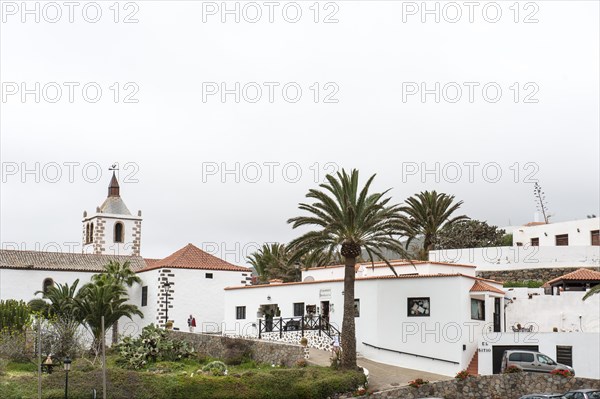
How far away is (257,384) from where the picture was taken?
3825 cm

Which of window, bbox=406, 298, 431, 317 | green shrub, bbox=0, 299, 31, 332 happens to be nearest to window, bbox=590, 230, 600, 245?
window, bbox=406, 298, 431, 317

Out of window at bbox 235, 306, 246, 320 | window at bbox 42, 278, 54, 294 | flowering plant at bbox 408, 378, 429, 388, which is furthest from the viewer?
window at bbox 42, 278, 54, 294

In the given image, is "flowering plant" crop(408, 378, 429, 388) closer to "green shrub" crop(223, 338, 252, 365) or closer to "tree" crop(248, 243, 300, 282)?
"green shrub" crop(223, 338, 252, 365)

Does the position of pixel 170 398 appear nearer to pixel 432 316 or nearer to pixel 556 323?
pixel 432 316

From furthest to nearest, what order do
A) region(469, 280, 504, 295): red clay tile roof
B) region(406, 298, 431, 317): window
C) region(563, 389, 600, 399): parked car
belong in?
region(406, 298, 431, 317): window, region(469, 280, 504, 295): red clay tile roof, region(563, 389, 600, 399): parked car

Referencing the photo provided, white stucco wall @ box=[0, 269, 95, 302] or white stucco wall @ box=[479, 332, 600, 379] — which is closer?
white stucco wall @ box=[479, 332, 600, 379]

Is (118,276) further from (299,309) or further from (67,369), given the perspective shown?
(67,369)

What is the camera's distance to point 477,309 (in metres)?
43.8

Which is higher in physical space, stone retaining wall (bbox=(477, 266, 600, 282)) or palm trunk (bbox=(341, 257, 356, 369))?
stone retaining wall (bbox=(477, 266, 600, 282))

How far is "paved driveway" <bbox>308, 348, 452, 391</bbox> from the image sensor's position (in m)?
39.5

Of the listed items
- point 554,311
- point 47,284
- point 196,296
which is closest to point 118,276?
point 47,284

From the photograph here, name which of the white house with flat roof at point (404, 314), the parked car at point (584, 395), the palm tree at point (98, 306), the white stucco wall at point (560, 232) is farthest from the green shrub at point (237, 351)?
the white stucco wall at point (560, 232)

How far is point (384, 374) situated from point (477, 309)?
610cm

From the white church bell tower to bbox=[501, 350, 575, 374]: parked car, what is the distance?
4407cm
